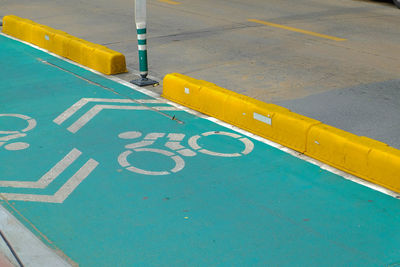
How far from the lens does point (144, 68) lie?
9.50m

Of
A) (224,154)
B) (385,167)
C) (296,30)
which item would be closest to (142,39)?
(224,154)

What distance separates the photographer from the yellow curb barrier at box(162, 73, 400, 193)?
608 cm

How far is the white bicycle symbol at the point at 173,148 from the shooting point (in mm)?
6508

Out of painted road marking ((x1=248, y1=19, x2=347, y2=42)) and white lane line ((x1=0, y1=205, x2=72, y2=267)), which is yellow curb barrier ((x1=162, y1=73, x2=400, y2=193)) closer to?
white lane line ((x1=0, y1=205, x2=72, y2=267))

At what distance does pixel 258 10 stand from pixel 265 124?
9.65 m

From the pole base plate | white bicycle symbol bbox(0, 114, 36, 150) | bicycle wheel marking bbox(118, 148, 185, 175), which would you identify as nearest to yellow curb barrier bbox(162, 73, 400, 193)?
the pole base plate

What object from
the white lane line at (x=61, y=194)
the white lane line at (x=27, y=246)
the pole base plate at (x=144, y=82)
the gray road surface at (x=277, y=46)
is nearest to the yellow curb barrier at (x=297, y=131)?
the pole base plate at (x=144, y=82)

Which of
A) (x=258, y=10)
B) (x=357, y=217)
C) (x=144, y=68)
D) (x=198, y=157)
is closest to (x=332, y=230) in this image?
(x=357, y=217)

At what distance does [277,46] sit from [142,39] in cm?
391

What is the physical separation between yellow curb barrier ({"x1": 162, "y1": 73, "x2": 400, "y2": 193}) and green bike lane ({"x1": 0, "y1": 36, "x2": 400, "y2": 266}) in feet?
0.73

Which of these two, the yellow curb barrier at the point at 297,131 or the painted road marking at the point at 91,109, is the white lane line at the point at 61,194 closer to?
the painted road marking at the point at 91,109

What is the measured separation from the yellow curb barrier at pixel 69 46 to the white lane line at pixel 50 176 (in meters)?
3.56

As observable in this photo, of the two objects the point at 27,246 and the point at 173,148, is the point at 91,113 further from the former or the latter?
the point at 27,246

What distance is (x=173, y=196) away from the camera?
583 cm
